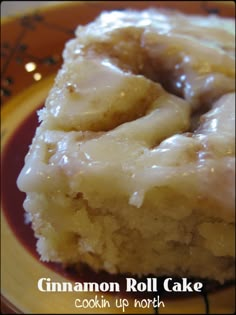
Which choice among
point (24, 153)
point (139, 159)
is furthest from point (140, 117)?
point (24, 153)

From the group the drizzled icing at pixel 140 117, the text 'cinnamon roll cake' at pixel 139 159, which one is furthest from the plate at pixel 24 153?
the drizzled icing at pixel 140 117

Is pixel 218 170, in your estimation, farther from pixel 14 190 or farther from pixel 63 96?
pixel 14 190

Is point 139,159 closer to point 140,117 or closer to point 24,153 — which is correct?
point 140,117

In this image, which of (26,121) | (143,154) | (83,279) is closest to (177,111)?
(143,154)

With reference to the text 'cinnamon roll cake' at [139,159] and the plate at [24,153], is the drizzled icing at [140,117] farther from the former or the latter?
the plate at [24,153]

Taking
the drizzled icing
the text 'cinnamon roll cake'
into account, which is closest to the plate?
the text 'cinnamon roll cake'
